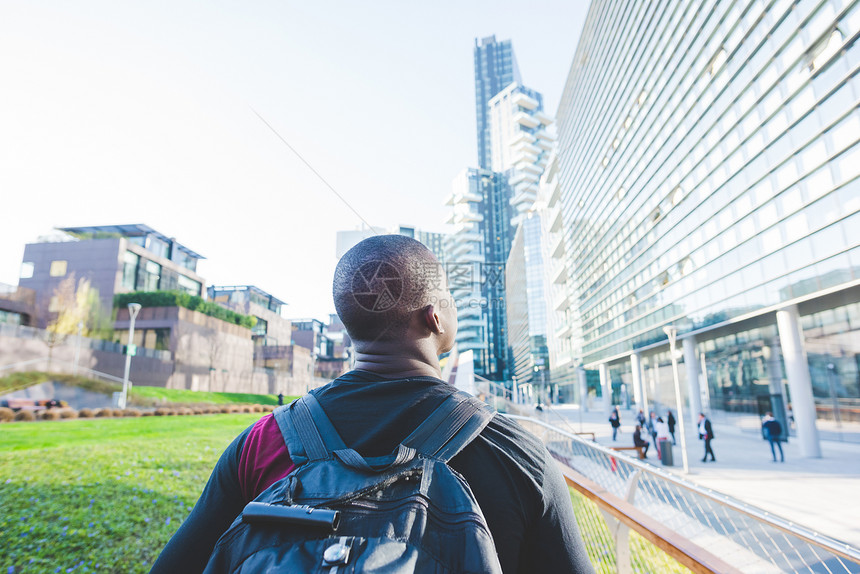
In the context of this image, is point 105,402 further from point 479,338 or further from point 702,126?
point 479,338

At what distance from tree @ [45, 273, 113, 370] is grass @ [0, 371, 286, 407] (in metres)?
4.05

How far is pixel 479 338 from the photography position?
71625 millimetres

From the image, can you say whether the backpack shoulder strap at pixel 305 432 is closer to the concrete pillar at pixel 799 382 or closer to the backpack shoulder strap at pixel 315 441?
the backpack shoulder strap at pixel 315 441

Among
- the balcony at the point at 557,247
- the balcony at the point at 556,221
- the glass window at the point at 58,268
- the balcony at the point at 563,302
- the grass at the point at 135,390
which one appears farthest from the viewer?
the balcony at the point at 556,221

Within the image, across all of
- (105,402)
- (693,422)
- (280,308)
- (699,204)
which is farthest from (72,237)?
(693,422)

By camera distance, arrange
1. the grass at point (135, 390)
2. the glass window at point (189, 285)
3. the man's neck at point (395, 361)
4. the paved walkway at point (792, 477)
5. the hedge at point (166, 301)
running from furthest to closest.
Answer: the glass window at point (189, 285) < the hedge at point (166, 301) < the grass at point (135, 390) < the paved walkway at point (792, 477) < the man's neck at point (395, 361)

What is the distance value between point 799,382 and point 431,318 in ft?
72.0

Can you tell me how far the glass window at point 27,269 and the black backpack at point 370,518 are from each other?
38336 millimetres

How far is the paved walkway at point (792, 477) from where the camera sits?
9.02 m

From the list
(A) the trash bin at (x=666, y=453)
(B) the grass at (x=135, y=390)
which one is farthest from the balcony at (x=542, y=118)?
(A) the trash bin at (x=666, y=453)

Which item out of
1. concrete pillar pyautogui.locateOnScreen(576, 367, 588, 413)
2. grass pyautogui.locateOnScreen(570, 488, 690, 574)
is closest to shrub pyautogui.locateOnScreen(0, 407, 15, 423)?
grass pyautogui.locateOnScreen(570, 488, 690, 574)

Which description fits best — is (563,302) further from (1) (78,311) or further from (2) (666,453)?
(1) (78,311)

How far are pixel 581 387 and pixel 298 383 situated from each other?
3109 centimetres

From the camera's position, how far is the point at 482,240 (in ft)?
339
